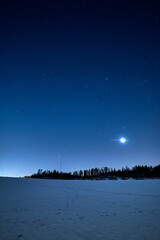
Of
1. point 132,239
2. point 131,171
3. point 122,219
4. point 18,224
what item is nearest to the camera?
point 132,239

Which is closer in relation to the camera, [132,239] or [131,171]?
[132,239]

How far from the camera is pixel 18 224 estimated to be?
24.5 ft

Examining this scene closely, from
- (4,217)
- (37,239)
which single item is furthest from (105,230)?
(4,217)

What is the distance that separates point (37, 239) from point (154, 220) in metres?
4.85

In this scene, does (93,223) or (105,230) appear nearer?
(105,230)

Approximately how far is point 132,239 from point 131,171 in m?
159

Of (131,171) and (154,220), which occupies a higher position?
(131,171)

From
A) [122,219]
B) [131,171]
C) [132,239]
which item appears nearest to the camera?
[132,239]

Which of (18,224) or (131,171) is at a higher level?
(131,171)

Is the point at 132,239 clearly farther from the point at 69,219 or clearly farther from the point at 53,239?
the point at 69,219

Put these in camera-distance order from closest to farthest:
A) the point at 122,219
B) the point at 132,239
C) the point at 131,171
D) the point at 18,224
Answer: the point at 132,239, the point at 18,224, the point at 122,219, the point at 131,171

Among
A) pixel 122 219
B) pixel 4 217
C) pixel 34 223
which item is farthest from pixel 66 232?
pixel 4 217

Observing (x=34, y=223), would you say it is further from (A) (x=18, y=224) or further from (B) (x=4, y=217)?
(B) (x=4, y=217)

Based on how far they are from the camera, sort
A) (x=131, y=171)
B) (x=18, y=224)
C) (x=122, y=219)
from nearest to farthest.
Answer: (x=18, y=224) < (x=122, y=219) < (x=131, y=171)
